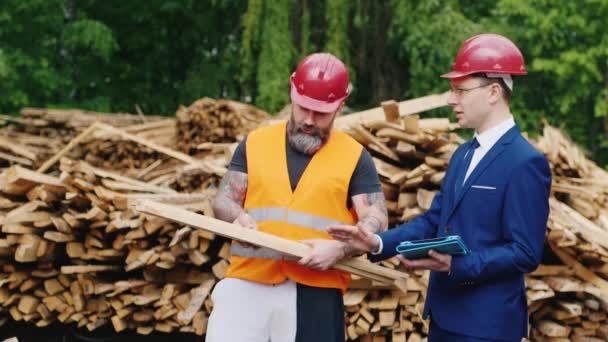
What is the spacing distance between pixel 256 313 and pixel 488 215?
124 cm

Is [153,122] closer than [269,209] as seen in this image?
No

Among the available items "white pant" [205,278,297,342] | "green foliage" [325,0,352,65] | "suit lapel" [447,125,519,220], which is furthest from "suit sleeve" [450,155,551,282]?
"green foliage" [325,0,352,65]

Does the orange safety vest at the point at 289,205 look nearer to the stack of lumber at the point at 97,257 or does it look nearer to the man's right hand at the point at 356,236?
the man's right hand at the point at 356,236

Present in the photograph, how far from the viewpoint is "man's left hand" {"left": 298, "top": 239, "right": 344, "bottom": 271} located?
142 inches

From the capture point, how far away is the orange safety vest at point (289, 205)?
375 cm

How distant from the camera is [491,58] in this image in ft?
11.4

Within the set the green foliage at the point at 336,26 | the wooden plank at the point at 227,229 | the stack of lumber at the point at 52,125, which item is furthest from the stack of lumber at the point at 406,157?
the green foliage at the point at 336,26

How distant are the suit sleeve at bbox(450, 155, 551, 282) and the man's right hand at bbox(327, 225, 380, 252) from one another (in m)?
0.49

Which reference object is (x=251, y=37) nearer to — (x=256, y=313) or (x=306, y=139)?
(x=306, y=139)

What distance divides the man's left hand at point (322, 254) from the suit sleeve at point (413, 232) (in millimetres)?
239

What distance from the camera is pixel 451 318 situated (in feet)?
11.4

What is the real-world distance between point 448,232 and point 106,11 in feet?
60.4

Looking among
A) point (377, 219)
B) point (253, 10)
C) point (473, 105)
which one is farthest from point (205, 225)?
point (253, 10)

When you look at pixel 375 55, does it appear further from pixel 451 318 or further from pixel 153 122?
pixel 451 318
